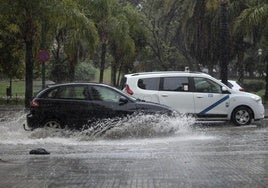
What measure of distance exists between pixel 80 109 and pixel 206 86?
4.86 meters

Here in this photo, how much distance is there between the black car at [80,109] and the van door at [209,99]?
9.91 feet

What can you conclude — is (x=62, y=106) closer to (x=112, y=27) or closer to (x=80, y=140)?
(x=80, y=140)

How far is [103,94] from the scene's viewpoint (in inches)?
575

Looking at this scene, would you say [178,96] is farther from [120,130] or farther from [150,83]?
[120,130]

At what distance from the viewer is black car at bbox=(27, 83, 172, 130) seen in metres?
14.3

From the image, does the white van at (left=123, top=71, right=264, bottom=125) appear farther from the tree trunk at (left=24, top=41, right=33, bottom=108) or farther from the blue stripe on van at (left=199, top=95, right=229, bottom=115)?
the tree trunk at (left=24, top=41, right=33, bottom=108)

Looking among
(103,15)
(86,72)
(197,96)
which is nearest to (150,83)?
(197,96)

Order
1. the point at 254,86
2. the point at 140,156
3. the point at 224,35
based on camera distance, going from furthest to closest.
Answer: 1. the point at 254,86
2. the point at 224,35
3. the point at 140,156

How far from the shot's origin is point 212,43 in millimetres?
31938

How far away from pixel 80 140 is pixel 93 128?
2.10ft

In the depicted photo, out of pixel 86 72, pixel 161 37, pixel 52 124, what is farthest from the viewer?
pixel 86 72

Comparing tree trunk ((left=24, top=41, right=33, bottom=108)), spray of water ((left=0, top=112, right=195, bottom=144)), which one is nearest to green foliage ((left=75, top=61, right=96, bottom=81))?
tree trunk ((left=24, top=41, right=33, bottom=108))

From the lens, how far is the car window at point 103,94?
572 inches

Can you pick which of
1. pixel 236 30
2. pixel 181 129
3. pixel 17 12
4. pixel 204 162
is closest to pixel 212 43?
pixel 236 30
